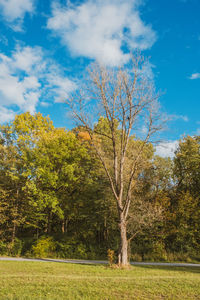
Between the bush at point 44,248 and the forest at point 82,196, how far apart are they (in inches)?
2.4

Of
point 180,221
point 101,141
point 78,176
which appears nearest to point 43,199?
point 78,176

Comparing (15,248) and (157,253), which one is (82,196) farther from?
(157,253)

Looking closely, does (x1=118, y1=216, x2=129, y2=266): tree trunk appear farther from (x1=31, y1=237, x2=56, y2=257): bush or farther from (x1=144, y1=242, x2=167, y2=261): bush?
(x1=31, y1=237, x2=56, y2=257): bush

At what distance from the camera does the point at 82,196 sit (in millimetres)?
19797

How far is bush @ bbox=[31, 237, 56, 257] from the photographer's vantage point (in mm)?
16734

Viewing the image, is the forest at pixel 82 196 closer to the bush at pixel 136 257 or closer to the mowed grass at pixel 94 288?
the bush at pixel 136 257

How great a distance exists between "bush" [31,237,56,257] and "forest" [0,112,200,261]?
2.4 inches

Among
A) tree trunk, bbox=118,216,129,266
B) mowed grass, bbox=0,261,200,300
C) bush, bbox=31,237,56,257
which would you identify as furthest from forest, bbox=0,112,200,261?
mowed grass, bbox=0,261,200,300

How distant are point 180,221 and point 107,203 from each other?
5633 millimetres

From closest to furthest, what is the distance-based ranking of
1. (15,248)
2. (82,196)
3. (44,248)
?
(44,248) < (15,248) < (82,196)

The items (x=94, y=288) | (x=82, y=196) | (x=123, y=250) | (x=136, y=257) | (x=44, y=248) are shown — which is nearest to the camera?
(x=94, y=288)

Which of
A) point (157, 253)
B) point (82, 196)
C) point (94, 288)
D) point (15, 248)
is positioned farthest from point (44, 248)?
point (94, 288)

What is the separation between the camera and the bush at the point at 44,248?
1673cm

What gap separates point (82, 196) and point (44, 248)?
4972 millimetres
